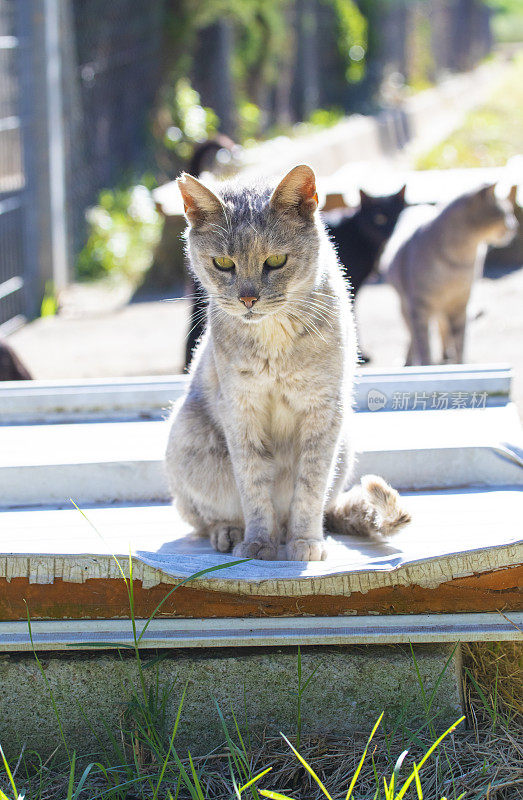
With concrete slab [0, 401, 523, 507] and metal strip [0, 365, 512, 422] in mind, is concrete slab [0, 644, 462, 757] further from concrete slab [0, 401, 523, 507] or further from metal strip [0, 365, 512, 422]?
metal strip [0, 365, 512, 422]

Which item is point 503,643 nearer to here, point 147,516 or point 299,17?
point 147,516

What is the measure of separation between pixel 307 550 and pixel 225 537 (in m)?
0.27

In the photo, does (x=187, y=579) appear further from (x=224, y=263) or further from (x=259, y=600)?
(x=224, y=263)

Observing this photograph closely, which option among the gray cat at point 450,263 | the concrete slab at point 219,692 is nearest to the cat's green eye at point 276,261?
the concrete slab at point 219,692

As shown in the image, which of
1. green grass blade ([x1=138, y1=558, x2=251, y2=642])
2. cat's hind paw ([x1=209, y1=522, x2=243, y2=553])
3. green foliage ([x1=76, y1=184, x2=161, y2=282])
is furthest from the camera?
green foliage ([x1=76, y1=184, x2=161, y2=282])

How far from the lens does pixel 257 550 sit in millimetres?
2195

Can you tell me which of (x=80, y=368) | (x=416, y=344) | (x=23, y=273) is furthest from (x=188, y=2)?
(x=416, y=344)

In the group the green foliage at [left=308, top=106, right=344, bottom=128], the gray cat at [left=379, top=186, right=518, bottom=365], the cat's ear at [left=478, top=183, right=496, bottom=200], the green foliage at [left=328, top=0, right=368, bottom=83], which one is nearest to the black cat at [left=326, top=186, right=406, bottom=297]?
the gray cat at [left=379, top=186, right=518, bottom=365]

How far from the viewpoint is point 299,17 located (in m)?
14.2

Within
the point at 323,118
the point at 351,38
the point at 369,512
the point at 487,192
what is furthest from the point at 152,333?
the point at 351,38

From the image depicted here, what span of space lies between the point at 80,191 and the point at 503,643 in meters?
6.92

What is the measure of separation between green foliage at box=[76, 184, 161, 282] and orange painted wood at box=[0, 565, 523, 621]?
241 inches

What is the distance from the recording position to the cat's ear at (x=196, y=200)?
2.17m

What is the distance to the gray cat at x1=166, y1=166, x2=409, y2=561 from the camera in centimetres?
215
